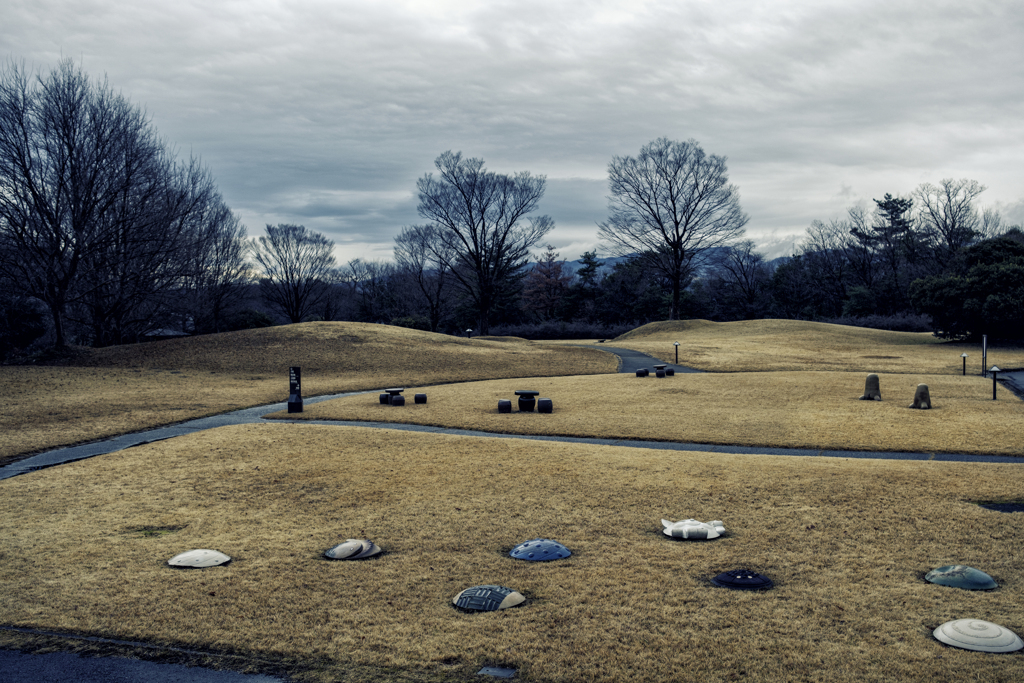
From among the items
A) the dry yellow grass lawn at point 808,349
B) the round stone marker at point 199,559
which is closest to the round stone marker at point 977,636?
the round stone marker at point 199,559

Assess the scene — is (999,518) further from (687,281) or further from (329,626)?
(687,281)

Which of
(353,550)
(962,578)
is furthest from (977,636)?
(353,550)

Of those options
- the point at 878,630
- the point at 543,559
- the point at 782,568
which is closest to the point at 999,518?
the point at 782,568

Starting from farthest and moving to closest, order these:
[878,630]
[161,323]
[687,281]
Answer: [687,281]
[161,323]
[878,630]

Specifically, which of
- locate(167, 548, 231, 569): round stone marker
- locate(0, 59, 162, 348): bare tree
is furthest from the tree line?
locate(167, 548, 231, 569): round stone marker

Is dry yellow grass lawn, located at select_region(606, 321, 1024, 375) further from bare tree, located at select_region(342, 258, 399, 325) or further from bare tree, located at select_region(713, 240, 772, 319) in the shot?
bare tree, located at select_region(342, 258, 399, 325)

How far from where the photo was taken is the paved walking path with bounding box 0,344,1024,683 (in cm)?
343

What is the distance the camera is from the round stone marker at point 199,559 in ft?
16.7

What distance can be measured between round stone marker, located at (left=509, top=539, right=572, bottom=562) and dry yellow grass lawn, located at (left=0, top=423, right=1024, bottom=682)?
0.43 feet

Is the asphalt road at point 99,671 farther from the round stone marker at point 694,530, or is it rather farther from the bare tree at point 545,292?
the bare tree at point 545,292

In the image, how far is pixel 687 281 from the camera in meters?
58.7

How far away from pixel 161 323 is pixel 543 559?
41394 millimetres

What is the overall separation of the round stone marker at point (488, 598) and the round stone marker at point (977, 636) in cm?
242

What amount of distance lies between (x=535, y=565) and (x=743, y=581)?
148 cm
